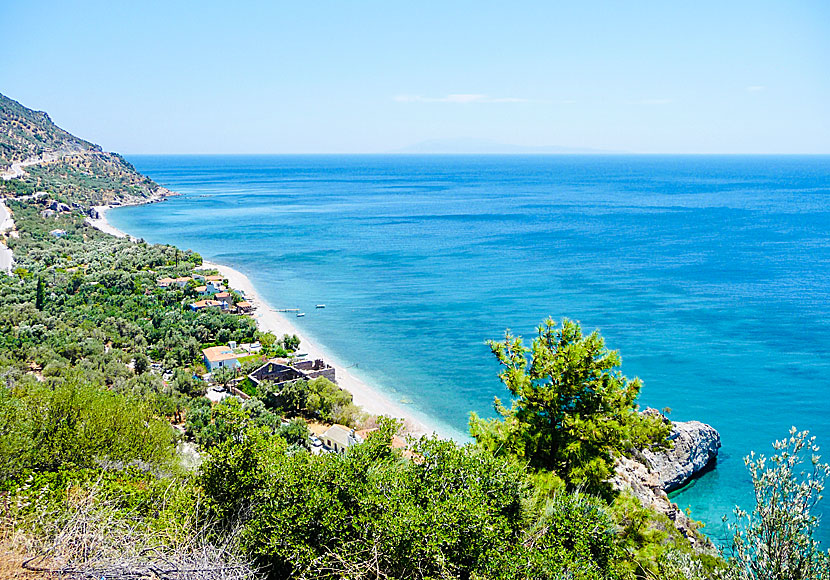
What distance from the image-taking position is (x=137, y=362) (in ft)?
105

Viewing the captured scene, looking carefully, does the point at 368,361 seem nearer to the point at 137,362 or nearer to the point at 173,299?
the point at 137,362

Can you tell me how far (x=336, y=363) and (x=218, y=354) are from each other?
7.16 m

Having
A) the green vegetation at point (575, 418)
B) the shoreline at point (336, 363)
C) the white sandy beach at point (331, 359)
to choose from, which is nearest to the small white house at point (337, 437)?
the shoreline at point (336, 363)

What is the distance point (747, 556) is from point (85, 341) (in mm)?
34922

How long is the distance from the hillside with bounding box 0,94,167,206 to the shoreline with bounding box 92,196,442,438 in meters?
52.6

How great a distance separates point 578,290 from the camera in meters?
52.0

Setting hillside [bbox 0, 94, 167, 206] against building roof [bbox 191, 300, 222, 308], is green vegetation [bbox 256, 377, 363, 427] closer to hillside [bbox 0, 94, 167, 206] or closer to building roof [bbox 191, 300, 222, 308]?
building roof [bbox 191, 300, 222, 308]

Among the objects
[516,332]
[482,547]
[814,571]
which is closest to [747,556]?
[814,571]

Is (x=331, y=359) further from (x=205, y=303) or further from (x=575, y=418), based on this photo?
(x=575, y=418)

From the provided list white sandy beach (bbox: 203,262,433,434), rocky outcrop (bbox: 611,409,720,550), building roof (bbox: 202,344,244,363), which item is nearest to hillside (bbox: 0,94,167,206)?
white sandy beach (bbox: 203,262,433,434)

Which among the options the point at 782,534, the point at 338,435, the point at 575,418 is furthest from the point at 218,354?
the point at 782,534

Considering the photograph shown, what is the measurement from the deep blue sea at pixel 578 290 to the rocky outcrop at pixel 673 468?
0.76m

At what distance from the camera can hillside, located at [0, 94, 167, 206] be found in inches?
3925

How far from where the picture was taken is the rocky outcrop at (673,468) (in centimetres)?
1931
